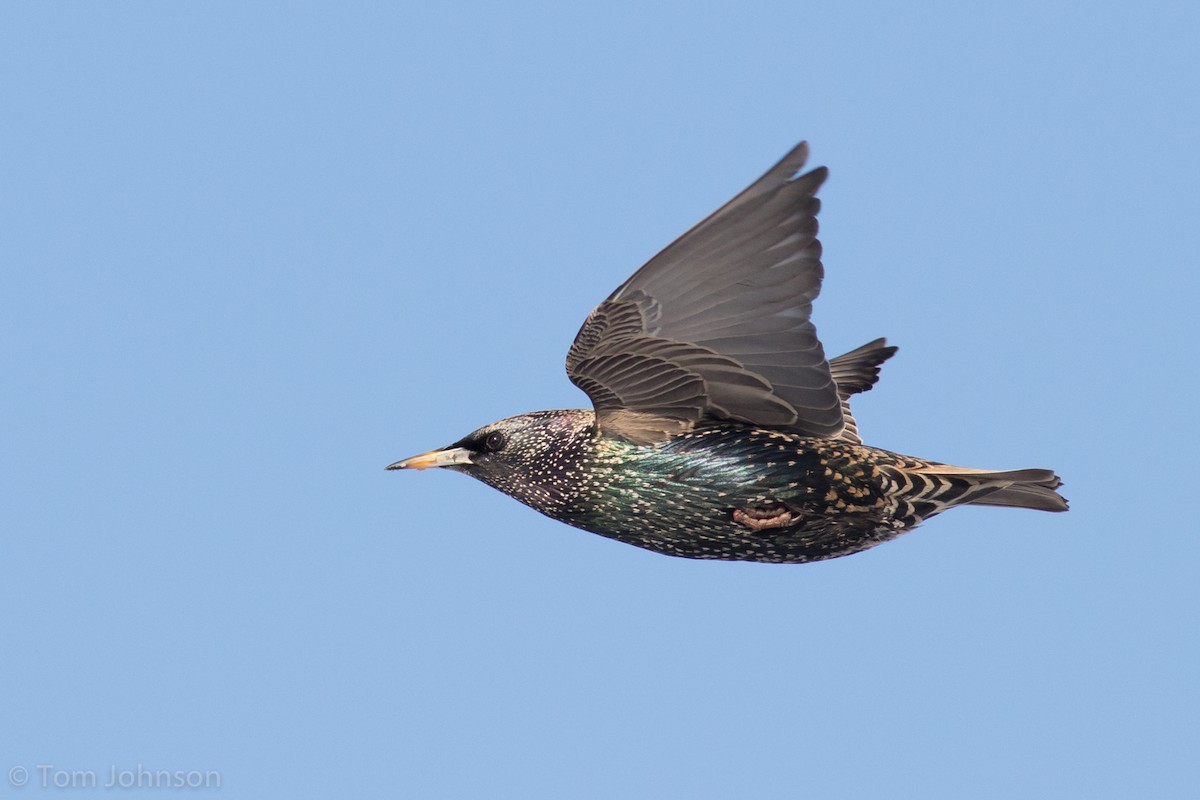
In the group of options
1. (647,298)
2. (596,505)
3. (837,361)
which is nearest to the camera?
(647,298)

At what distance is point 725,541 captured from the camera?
340 inches

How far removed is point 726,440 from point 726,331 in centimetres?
65

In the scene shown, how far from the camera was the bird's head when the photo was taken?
8922 mm

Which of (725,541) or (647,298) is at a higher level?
(647,298)

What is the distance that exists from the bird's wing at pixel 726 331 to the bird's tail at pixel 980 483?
23.3 inches

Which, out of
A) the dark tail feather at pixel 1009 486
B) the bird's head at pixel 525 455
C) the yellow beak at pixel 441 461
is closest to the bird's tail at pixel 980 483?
the dark tail feather at pixel 1009 486

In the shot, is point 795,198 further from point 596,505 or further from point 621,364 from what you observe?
point 596,505

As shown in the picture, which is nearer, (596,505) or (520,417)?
(596,505)

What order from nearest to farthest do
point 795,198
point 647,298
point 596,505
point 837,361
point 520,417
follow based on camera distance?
point 795,198 < point 647,298 < point 596,505 < point 520,417 < point 837,361

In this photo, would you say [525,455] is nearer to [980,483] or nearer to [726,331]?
A: [726,331]

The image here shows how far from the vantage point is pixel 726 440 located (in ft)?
27.9

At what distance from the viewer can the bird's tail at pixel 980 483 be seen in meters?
8.54

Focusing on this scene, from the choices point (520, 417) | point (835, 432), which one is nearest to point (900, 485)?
point (835, 432)

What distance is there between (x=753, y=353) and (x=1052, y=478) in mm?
1808
